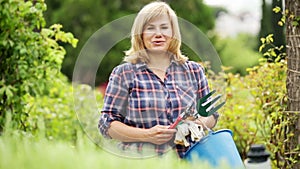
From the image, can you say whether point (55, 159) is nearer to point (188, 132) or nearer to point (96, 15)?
point (188, 132)

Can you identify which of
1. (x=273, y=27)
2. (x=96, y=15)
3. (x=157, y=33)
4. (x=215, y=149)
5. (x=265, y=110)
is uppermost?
(x=96, y=15)

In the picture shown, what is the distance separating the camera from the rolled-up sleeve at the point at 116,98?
8.79ft

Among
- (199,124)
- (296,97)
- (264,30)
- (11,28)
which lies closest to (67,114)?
(11,28)

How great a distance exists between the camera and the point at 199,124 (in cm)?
256

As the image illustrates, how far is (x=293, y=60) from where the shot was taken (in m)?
3.35

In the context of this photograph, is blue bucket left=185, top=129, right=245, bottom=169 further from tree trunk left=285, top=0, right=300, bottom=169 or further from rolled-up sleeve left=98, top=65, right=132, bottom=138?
tree trunk left=285, top=0, right=300, bottom=169

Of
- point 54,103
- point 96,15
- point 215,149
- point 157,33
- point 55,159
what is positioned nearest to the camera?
point 55,159

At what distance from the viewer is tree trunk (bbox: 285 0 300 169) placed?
3324mm

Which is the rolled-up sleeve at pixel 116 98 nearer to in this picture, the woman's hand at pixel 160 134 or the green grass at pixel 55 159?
the woman's hand at pixel 160 134

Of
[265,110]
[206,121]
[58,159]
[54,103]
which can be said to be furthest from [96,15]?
[58,159]

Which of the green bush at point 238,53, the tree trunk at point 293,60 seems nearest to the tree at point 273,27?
the tree trunk at point 293,60

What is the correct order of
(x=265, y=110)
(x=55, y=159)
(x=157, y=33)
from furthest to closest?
(x=265, y=110) → (x=157, y=33) → (x=55, y=159)

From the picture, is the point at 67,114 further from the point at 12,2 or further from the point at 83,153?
the point at 83,153

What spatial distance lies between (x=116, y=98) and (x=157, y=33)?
0.34 m
